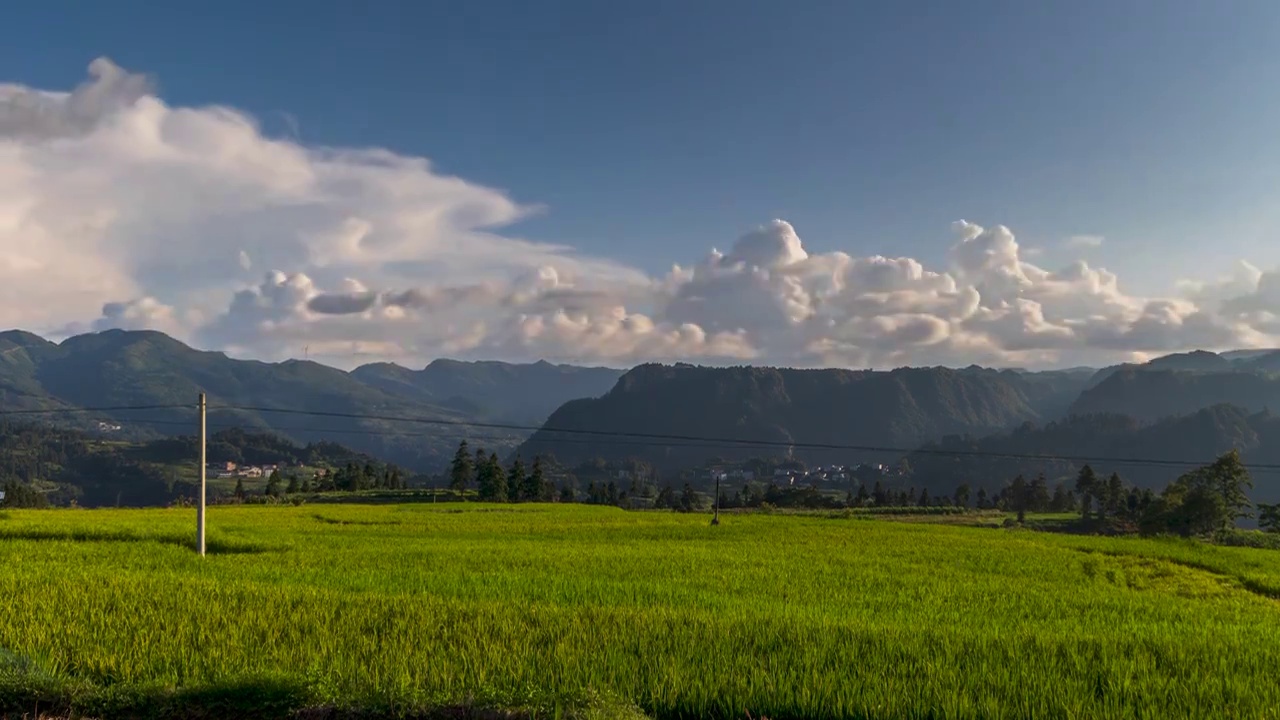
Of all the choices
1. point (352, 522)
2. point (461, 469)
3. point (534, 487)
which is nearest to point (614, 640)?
point (352, 522)

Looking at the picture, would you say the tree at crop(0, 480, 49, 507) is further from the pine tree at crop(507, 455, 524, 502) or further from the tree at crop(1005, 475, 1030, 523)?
the tree at crop(1005, 475, 1030, 523)

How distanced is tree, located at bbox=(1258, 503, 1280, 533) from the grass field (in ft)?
196

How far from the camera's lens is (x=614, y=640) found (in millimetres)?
10852

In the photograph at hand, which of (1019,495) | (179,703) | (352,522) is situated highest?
(179,703)

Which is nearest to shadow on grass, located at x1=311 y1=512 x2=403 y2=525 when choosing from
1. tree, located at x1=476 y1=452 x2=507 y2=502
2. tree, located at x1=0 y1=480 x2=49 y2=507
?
tree, located at x1=476 y1=452 x2=507 y2=502

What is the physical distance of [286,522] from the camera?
151ft

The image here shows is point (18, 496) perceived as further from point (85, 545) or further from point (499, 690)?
point (499, 690)

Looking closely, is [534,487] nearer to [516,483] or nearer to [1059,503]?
[516,483]

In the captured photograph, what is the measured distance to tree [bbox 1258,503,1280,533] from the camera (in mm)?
68625

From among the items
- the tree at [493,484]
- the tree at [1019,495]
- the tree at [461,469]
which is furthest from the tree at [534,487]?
the tree at [1019,495]

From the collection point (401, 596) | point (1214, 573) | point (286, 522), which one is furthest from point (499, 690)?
point (286, 522)

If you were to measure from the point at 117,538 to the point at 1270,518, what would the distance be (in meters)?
93.6

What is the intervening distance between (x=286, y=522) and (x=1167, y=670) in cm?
4720

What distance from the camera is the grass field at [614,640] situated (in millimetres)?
8250
